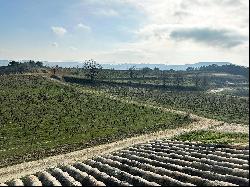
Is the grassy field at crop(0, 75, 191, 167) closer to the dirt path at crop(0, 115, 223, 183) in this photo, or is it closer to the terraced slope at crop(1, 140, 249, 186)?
the dirt path at crop(0, 115, 223, 183)

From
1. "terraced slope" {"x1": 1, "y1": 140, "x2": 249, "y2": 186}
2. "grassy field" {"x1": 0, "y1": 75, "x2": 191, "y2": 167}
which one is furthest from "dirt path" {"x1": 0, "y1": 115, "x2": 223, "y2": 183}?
"terraced slope" {"x1": 1, "y1": 140, "x2": 249, "y2": 186}

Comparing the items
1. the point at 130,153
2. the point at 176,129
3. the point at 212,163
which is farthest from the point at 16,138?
the point at 212,163

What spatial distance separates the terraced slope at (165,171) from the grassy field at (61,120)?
25.2 meters

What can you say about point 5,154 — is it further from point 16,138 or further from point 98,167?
point 98,167

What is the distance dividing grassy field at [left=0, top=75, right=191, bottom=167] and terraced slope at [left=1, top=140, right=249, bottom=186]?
82.6 feet

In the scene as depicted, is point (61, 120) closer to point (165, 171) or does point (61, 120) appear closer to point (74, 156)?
point (74, 156)

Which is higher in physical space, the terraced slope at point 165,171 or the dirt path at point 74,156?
the terraced slope at point 165,171

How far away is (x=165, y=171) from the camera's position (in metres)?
19.1

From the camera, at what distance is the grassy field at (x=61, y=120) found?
5295 centimetres

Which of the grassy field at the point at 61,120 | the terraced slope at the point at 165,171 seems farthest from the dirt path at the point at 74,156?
the terraced slope at the point at 165,171

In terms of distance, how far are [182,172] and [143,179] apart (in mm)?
2029

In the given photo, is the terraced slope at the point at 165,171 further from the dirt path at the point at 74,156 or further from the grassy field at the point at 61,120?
the grassy field at the point at 61,120

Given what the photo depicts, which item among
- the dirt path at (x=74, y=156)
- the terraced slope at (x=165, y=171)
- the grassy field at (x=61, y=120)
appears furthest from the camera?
the grassy field at (x=61, y=120)

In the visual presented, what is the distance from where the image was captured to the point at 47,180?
19766mm
